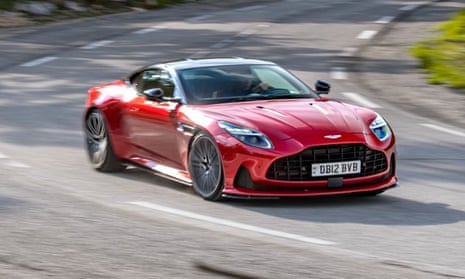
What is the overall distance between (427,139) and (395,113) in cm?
235

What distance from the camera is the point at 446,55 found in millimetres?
23016

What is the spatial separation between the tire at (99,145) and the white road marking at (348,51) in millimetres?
13209

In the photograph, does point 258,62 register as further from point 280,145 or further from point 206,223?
point 206,223

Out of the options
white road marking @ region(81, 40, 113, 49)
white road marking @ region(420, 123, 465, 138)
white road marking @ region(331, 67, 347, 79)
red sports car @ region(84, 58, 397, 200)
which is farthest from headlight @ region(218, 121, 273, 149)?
white road marking @ region(81, 40, 113, 49)

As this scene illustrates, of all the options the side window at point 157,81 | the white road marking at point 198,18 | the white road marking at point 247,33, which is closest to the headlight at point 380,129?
the side window at point 157,81

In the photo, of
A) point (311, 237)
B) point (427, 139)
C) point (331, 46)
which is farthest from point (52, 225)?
point (331, 46)

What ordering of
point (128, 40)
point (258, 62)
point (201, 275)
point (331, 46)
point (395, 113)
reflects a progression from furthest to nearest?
point (128, 40) → point (331, 46) → point (395, 113) → point (258, 62) → point (201, 275)

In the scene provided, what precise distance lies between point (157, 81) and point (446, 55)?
1214 cm

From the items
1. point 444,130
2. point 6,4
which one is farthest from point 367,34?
point 444,130

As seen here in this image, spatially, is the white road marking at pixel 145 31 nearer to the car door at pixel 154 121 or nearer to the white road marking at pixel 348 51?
the white road marking at pixel 348 51

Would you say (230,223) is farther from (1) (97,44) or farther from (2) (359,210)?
(1) (97,44)

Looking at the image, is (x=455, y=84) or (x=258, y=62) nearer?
(x=258, y=62)

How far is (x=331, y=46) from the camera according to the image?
88.9 ft

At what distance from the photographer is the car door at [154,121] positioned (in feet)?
36.4
